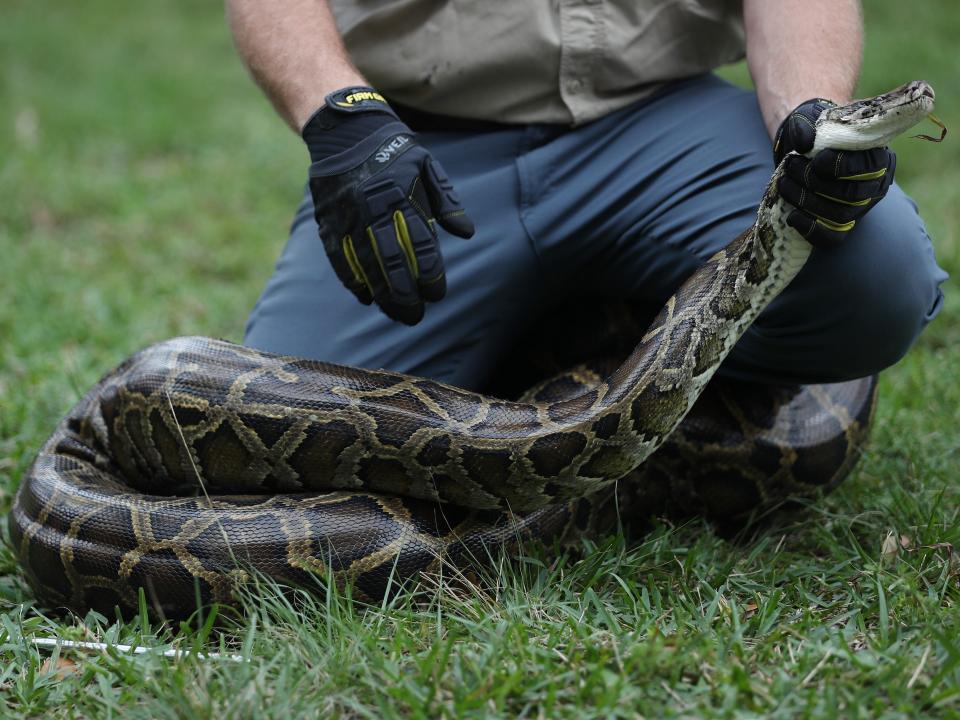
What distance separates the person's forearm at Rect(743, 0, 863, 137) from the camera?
370 cm

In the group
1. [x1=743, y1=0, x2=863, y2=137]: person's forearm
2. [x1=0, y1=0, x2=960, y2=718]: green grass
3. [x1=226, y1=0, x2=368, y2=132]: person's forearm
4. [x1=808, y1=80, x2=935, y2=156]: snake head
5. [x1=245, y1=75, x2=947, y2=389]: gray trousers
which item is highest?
[x1=226, y1=0, x2=368, y2=132]: person's forearm

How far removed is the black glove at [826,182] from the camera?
303 cm

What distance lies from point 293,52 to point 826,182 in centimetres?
198

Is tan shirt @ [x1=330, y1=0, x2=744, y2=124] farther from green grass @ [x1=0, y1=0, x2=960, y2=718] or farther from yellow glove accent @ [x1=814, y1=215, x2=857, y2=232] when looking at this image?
green grass @ [x1=0, y1=0, x2=960, y2=718]

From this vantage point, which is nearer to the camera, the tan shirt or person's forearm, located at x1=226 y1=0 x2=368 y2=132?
person's forearm, located at x1=226 y1=0 x2=368 y2=132

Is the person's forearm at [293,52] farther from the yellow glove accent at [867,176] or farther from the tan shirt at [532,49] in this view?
the yellow glove accent at [867,176]

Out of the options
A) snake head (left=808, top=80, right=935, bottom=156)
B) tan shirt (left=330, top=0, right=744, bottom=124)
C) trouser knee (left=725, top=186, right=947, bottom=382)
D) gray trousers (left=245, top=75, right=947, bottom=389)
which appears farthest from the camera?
tan shirt (left=330, top=0, right=744, bottom=124)

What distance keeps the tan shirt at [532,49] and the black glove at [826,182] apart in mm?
996

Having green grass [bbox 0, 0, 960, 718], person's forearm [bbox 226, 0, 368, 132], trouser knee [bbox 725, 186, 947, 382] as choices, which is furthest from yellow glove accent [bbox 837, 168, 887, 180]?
person's forearm [bbox 226, 0, 368, 132]

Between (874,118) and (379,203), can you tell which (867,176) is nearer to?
(874,118)

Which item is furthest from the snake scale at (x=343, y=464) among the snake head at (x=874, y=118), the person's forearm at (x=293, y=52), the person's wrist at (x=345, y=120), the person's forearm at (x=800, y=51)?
the person's forearm at (x=293, y=52)

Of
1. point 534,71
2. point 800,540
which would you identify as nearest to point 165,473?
point 534,71

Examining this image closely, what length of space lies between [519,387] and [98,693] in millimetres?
2133

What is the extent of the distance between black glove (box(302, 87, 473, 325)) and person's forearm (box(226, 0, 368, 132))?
18cm
